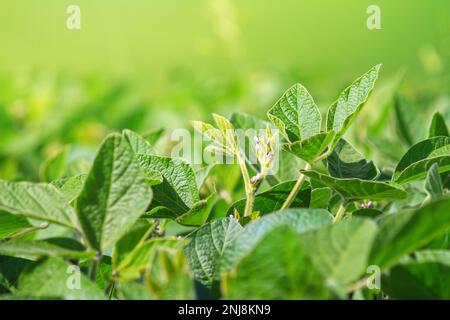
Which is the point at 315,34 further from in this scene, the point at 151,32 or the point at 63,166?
the point at 63,166

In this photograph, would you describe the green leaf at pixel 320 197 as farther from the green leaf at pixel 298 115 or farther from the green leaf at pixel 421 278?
the green leaf at pixel 421 278

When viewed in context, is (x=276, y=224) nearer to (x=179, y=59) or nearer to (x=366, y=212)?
(x=366, y=212)

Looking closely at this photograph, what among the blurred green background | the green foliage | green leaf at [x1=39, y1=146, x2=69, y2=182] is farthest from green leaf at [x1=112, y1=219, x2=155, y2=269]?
the blurred green background

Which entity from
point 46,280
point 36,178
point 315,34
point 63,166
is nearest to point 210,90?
point 36,178

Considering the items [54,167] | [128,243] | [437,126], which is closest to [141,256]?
[128,243]

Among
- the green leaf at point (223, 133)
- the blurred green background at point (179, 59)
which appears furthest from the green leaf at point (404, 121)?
the blurred green background at point (179, 59)

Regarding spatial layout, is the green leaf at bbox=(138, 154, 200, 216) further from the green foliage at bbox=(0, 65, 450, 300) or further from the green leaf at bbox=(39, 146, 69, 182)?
the green leaf at bbox=(39, 146, 69, 182)
